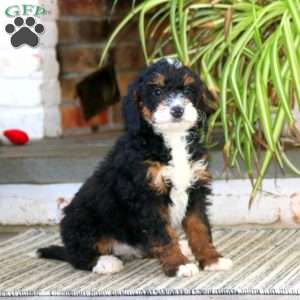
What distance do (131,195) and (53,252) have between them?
0.56 meters

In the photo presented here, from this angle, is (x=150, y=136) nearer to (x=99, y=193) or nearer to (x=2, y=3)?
(x=99, y=193)

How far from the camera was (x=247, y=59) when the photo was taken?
138 inches

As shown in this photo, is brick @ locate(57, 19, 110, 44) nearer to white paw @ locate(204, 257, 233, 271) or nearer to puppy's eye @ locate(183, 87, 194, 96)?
puppy's eye @ locate(183, 87, 194, 96)

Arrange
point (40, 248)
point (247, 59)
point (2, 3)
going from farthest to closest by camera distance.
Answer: point (2, 3) → point (247, 59) → point (40, 248)

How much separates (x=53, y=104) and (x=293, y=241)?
1578mm

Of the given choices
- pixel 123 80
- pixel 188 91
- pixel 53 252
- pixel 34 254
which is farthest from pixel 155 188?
pixel 123 80

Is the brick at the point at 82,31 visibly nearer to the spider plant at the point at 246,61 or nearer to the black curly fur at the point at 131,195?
the spider plant at the point at 246,61

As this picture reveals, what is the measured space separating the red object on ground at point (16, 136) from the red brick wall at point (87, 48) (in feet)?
1.26

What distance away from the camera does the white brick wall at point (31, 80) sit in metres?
4.04

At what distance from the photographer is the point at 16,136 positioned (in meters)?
4.00

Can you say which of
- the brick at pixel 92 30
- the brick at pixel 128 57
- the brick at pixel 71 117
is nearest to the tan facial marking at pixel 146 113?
the brick at pixel 71 117

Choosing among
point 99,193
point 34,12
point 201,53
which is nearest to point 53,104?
point 34,12

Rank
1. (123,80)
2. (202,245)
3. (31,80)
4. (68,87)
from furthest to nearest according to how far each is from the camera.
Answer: (123,80)
(68,87)
(31,80)
(202,245)

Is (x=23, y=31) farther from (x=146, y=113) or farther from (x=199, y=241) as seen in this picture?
(x=199, y=241)
